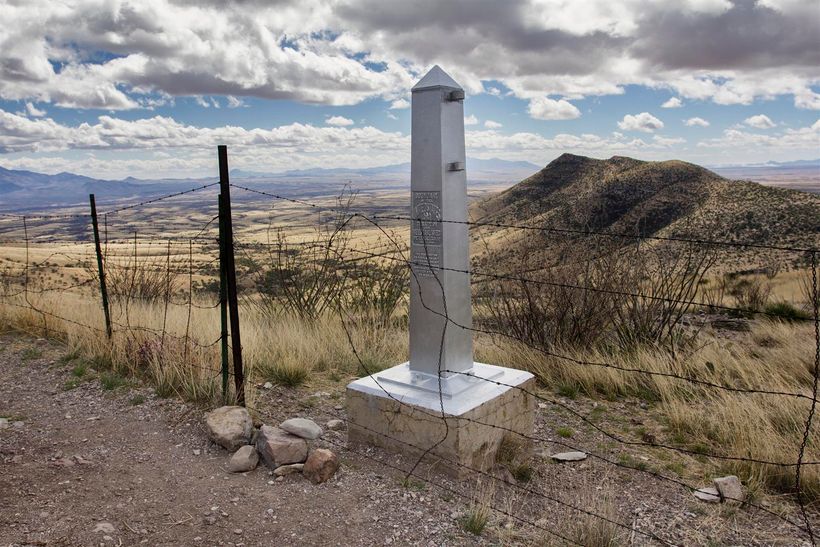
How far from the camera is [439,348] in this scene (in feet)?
14.5

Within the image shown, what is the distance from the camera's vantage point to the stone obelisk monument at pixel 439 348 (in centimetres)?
411

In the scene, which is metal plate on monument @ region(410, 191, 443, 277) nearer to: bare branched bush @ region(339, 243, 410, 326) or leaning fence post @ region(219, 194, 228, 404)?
leaning fence post @ region(219, 194, 228, 404)


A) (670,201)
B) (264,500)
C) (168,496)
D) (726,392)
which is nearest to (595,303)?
(726,392)

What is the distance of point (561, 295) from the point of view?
22.1 feet

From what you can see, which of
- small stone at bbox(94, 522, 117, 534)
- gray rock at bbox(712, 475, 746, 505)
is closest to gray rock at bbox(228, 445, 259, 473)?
small stone at bbox(94, 522, 117, 534)

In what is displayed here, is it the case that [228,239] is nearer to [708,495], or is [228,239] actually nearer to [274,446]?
[274,446]

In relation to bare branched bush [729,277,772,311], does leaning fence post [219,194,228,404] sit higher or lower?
higher

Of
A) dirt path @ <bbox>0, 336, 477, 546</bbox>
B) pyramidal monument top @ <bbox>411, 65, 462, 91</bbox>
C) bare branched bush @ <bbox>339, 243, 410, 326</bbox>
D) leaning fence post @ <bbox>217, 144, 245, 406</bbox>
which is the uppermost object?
pyramidal monument top @ <bbox>411, 65, 462, 91</bbox>

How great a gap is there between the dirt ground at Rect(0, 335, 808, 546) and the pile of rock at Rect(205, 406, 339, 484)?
7cm

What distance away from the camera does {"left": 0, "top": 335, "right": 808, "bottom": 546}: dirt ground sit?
11.1 feet

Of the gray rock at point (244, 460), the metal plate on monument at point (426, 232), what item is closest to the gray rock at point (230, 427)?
the gray rock at point (244, 460)

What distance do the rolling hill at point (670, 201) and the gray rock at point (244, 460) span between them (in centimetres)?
1416

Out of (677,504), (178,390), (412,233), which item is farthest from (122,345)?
(677,504)

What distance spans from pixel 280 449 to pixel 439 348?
4.03ft
